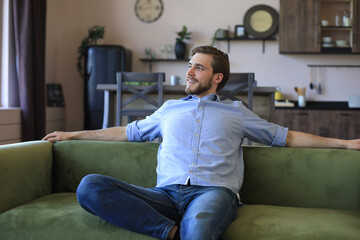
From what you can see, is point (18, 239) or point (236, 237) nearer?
point (236, 237)

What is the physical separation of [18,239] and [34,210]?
13cm

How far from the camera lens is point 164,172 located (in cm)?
174

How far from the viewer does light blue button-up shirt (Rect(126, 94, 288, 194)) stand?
1668 mm

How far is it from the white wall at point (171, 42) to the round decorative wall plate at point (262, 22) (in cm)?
10

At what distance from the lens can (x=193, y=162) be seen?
1686 millimetres

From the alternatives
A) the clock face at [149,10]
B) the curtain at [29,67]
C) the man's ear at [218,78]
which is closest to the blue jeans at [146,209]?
the man's ear at [218,78]

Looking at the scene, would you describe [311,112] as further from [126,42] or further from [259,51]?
[126,42]

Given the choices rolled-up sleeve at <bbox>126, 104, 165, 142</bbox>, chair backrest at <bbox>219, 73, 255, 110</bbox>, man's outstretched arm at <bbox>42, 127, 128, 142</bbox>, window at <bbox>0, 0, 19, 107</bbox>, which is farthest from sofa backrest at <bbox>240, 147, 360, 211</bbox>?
window at <bbox>0, 0, 19, 107</bbox>


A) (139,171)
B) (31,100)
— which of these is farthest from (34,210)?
(31,100)

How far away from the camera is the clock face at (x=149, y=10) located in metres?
5.66

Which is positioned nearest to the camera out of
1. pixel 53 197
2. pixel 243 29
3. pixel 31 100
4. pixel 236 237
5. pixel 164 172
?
pixel 236 237

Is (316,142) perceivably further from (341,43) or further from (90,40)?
(90,40)

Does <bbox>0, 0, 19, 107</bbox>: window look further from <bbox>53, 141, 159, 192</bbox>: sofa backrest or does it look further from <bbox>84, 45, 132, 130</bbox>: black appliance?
<bbox>53, 141, 159, 192</bbox>: sofa backrest

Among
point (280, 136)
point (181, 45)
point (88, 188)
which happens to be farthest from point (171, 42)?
point (88, 188)
